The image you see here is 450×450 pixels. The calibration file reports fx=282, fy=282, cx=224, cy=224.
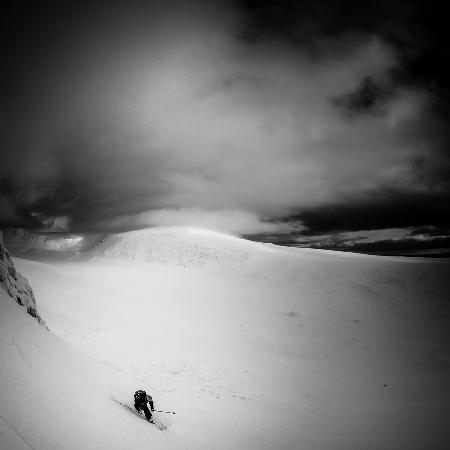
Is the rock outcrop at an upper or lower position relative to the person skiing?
upper

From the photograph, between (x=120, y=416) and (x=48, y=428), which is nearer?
(x=48, y=428)

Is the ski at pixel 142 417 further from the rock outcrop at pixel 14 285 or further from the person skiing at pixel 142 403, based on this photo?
the rock outcrop at pixel 14 285

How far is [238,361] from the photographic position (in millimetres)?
13930

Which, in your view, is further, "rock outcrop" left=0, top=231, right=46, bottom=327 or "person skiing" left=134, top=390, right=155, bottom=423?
"rock outcrop" left=0, top=231, right=46, bottom=327

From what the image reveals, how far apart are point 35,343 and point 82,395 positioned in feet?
4.90

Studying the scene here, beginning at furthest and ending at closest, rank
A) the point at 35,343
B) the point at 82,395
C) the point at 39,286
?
the point at 39,286, the point at 35,343, the point at 82,395

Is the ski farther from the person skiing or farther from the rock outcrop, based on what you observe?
the rock outcrop

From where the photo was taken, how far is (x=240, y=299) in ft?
90.0

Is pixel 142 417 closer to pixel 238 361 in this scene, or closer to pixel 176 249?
pixel 238 361

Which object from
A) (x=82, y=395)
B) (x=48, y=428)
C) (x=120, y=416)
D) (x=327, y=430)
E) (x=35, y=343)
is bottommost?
(x=327, y=430)

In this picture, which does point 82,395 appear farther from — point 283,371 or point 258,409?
point 283,371

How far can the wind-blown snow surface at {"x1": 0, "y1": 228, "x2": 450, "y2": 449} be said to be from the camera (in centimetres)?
494

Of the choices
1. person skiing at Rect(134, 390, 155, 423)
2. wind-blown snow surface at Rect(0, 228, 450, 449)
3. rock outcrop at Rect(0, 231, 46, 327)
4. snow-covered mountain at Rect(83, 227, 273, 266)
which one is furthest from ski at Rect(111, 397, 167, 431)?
snow-covered mountain at Rect(83, 227, 273, 266)

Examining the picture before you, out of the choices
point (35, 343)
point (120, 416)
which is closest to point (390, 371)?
point (120, 416)
